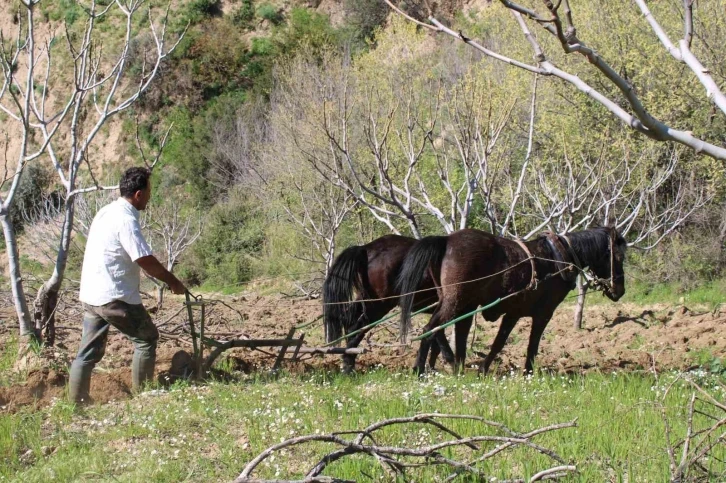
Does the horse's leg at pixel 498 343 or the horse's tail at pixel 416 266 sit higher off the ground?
the horse's tail at pixel 416 266

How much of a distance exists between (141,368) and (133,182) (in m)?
1.64

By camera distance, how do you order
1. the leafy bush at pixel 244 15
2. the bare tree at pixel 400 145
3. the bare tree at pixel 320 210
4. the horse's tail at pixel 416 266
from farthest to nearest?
the leafy bush at pixel 244 15 → the bare tree at pixel 320 210 → the bare tree at pixel 400 145 → the horse's tail at pixel 416 266

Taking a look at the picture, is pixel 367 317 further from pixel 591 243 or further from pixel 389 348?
pixel 591 243

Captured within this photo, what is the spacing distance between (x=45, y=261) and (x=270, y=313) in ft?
77.4

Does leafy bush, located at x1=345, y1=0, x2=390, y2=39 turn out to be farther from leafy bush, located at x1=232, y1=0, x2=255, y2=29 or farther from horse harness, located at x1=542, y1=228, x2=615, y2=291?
horse harness, located at x1=542, y1=228, x2=615, y2=291

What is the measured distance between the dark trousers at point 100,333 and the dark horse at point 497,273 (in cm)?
282

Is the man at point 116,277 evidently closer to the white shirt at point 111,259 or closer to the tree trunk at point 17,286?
the white shirt at point 111,259

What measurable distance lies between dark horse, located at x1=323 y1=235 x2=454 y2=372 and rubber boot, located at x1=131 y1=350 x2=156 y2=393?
2.36 m

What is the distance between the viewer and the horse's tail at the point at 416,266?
316 inches

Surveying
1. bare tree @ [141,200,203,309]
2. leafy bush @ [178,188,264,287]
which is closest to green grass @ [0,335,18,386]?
bare tree @ [141,200,203,309]

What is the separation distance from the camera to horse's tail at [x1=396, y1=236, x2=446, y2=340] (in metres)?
8.03

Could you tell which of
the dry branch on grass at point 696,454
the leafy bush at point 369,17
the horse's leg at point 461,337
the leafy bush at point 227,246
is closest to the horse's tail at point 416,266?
the horse's leg at point 461,337

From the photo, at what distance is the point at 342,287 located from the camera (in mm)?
8391

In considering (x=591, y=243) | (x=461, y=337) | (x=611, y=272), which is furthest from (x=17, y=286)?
(x=611, y=272)
